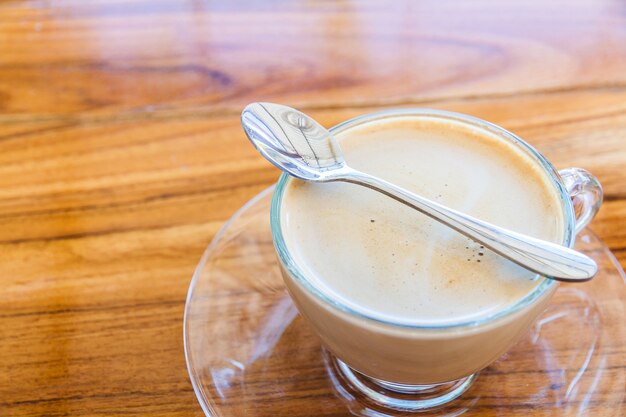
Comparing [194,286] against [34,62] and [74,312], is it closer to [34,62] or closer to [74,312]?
[74,312]

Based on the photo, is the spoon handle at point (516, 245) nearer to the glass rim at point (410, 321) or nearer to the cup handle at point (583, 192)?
the glass rim at point (410, 321)

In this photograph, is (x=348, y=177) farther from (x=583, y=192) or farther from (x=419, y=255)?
(x=583, y=192)

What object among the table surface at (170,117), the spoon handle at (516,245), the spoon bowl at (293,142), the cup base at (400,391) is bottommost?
the cup base at (400,391)

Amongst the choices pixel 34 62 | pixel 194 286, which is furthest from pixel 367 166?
pixel 34 62

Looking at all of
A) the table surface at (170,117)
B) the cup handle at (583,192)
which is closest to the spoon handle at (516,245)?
the cup handle at (583,192)

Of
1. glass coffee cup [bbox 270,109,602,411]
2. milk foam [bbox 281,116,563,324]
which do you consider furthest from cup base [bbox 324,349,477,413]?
milk foam [bbox 281,116,563,324]

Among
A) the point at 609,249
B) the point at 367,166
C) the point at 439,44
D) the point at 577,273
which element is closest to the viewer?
the point at 577,273

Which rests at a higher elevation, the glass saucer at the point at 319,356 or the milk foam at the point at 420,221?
the milk foam at the point at 420,221

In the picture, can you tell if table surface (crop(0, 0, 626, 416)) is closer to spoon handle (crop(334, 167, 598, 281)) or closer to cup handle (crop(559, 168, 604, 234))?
cup handle (crop(559, 168, 604, 234))

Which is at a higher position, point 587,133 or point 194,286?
point 587,133
